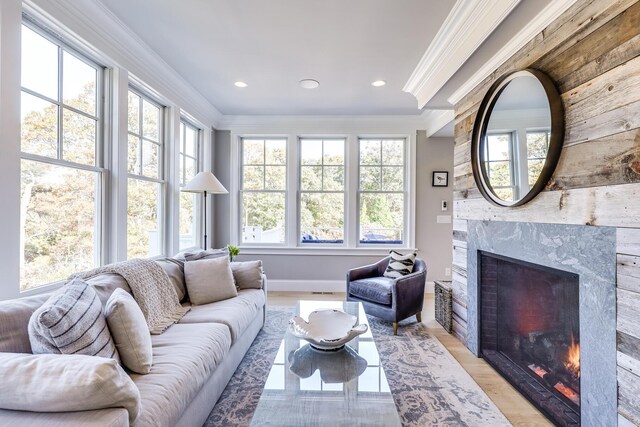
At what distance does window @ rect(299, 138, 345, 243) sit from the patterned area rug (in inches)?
75.2

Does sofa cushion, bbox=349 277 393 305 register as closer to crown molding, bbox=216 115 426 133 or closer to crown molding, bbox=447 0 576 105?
crown molding, bbox=447 0 576 105

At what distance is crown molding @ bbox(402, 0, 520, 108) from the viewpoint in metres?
1.88

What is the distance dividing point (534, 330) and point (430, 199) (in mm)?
2709

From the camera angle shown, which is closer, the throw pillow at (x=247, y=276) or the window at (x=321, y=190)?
the throw pillow at (x=247, y=276)

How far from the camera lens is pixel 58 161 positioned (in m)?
2.08

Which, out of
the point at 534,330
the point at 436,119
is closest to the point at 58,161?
the point at 534,330

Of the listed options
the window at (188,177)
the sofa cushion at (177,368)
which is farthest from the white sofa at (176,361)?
the window at (188,177)

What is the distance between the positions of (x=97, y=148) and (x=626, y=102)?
3.30 meters

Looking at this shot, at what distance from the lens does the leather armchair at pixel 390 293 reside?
3020 millimetres

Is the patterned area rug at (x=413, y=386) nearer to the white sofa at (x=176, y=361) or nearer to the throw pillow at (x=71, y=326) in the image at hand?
the white sofa at (x=176, y=361)

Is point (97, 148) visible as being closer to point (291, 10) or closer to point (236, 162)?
point (291, 10)

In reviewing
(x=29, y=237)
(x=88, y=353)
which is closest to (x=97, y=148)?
(x=29, y=237)

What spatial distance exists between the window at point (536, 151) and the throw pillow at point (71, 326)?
243 cm

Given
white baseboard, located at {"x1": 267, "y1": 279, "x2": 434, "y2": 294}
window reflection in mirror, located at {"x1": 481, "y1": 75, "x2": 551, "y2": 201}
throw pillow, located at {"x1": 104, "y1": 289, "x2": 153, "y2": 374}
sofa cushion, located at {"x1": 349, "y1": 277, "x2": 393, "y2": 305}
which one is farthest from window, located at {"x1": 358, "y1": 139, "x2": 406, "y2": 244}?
throw pillow, located at {"x1": 104, "y1": 289, "x2": 153, "y2": 374}
